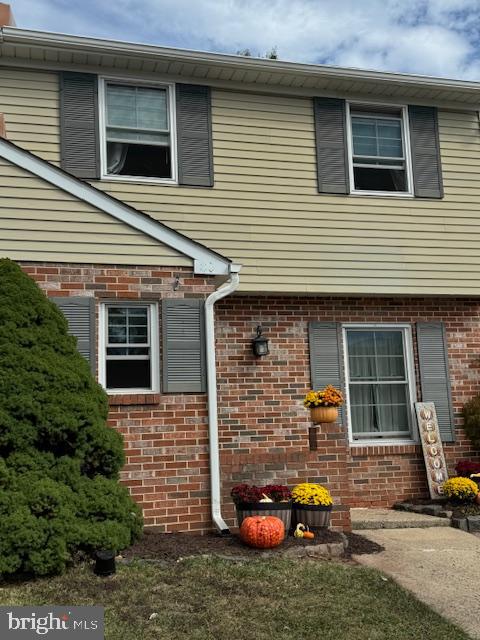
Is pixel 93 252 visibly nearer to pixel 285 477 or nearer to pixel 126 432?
pixel 126 432

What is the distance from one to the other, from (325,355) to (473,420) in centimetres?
233

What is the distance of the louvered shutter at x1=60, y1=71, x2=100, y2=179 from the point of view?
934 centimetres

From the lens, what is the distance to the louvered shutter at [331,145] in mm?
10297

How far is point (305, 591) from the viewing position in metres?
5.63

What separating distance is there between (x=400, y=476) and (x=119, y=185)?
5568mm

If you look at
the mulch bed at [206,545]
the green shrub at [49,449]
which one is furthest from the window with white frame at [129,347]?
the mulch bed at [206,545]

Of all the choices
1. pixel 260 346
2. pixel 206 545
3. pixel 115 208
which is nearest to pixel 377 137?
pixel 260 346

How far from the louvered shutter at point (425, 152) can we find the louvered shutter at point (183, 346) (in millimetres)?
4437

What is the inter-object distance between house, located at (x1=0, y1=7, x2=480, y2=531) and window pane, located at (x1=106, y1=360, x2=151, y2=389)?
16mm

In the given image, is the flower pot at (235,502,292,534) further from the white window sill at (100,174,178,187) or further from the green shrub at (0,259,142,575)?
the white window sill at (100,174,178,187)

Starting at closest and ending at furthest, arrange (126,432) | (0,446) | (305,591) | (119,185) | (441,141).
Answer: (305,591), (0,446), (126,432), (119,185), (441,141)

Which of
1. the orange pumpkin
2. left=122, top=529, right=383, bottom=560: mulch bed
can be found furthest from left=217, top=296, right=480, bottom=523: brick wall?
the orange pumpkin

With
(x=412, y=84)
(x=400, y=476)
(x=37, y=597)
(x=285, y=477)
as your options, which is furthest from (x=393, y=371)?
(x=37, y=597)

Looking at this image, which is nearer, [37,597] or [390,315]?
[37,597]
